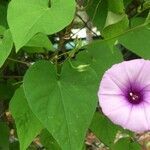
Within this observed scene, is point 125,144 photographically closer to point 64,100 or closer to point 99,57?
point 99,57

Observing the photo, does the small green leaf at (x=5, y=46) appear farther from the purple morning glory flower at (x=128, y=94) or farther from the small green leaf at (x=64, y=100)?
the purple morning glory flower at (x=128, y=94)

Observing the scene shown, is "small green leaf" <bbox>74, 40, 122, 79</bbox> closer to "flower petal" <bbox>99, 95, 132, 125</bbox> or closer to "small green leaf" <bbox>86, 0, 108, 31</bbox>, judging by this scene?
"small green leaf" <bbox>86, 0, 108, 31</bbox>

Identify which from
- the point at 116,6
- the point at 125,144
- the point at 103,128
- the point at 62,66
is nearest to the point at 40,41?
the point at 62,66

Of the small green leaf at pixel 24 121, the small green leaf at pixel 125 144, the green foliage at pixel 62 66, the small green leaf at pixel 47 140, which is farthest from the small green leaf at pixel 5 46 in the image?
the small green leaf at pixel 125 144

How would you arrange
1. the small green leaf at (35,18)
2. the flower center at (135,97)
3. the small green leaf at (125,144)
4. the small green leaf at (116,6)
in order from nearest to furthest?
1. the small green leaf at (35,18)
2. the flower center at (135,97)
3. the small green leaf at (116,6)
4. the small green leaf at (125,144)

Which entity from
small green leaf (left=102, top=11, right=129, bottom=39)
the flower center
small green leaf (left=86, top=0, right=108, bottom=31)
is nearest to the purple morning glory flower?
the flower center

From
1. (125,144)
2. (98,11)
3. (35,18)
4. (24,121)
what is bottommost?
(125,144)
